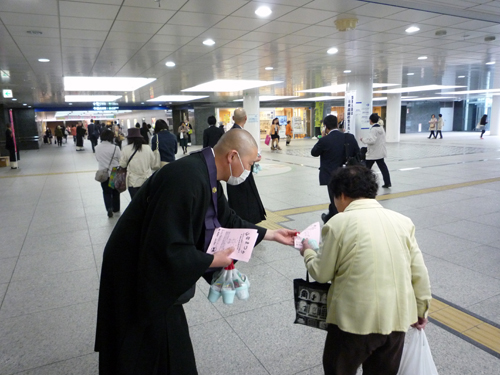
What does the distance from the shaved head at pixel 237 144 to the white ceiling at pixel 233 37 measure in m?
4.59

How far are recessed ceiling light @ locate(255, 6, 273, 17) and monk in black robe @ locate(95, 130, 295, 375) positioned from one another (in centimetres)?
496

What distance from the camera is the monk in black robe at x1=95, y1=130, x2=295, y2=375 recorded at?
56.9 inches

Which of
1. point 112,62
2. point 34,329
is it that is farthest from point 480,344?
point 112,62

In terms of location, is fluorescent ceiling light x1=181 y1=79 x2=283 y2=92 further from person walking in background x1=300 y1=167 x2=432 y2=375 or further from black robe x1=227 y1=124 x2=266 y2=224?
person walking in background x1=300 y1=167 x2=432 y2=375

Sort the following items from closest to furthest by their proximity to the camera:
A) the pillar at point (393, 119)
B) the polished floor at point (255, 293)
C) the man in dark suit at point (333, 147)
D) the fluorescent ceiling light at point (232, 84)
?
1. the polished floor at point (255, 293)
2. the man in dark suit at point (333, 147)
3. the fluorescent ceiling light at point (232, 84)
4. the pillar at point (393, 119)

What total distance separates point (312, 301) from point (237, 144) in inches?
34.1

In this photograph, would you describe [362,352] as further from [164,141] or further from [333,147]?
[164,141]

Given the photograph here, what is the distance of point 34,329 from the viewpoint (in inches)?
121

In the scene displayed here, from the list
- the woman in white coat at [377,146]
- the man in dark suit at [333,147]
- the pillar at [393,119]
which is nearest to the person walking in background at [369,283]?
the man in dark suit at [333,147]

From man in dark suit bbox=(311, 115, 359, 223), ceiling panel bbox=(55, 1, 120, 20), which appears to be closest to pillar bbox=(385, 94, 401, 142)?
man in dark suit bbox=(311, 115, 359, 223)

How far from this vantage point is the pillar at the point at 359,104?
14.0 m

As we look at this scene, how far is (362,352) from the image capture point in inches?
66.6

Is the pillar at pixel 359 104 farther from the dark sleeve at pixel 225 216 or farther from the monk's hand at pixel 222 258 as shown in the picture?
the monk's hand at pixel 222 258

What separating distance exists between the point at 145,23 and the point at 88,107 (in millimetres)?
26559
